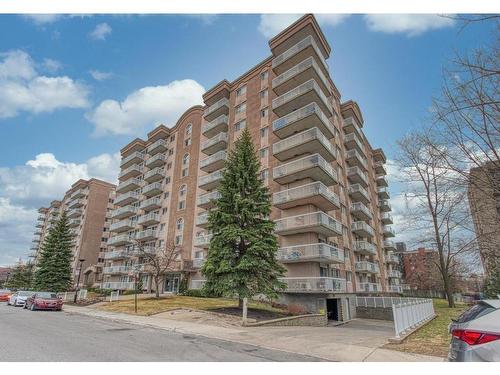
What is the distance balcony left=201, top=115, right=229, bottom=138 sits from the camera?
37500 millimetres

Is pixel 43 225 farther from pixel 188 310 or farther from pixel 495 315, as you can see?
pixel 495 315

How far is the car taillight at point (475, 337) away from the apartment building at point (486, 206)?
4730mm

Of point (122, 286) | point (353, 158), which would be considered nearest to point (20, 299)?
point (122, 286)

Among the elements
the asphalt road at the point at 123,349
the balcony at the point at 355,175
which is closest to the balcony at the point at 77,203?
the balcony at the point at 355,175

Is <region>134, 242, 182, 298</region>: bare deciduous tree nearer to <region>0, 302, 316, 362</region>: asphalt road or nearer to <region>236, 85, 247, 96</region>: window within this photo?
<region>236, 85, 247, 96</region>: window

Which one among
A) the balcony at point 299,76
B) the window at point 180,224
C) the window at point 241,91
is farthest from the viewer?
the window at point 180,224

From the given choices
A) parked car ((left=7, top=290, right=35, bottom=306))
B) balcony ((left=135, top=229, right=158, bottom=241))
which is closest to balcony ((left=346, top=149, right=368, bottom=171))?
balcony ((left=135, top=229, right=158, bottom=241))

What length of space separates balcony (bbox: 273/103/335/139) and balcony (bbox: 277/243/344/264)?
1118cm

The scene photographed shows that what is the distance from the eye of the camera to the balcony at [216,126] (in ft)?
123

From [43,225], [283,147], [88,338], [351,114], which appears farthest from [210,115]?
[43,225]

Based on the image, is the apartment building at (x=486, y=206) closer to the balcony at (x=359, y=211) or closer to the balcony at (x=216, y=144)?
the balcony at (x=359, y=211)

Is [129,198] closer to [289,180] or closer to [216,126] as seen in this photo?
[216,126]

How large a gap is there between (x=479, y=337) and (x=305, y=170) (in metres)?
22.7

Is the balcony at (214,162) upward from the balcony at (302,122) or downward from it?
downward
